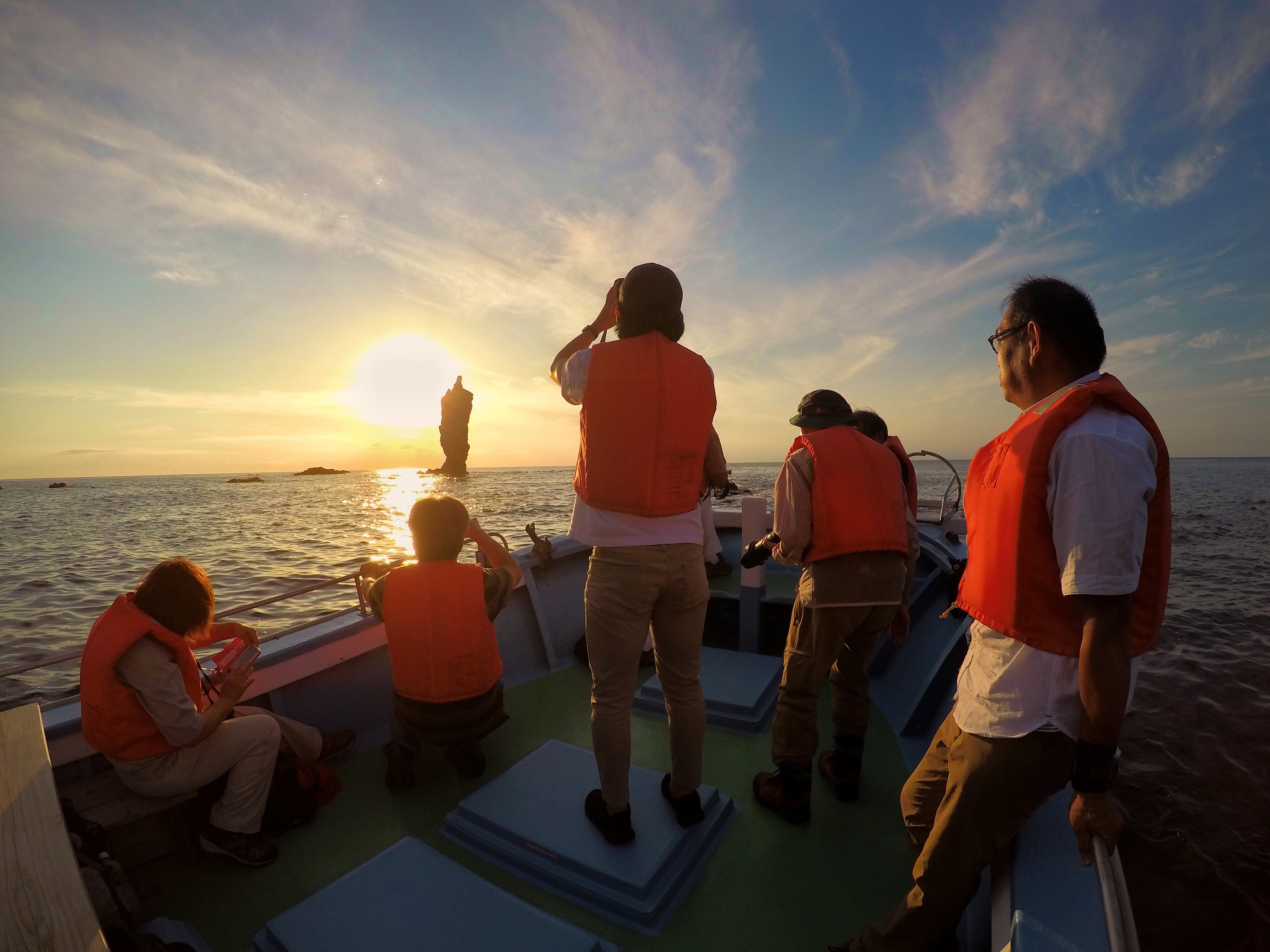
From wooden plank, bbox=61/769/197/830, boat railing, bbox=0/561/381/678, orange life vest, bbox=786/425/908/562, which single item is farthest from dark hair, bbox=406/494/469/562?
orange life vest, bbox=786/425/908/562

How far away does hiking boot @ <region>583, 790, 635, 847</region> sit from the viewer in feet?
7.75

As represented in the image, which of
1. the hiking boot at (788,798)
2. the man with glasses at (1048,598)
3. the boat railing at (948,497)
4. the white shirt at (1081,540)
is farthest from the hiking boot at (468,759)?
the boat railing at (948,497)

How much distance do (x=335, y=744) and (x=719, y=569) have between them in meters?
3.62

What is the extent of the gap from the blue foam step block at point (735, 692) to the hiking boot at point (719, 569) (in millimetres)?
1206

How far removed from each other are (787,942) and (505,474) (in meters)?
126

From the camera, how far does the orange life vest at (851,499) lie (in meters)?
2.55

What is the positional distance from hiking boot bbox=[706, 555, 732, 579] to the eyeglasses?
417 cm

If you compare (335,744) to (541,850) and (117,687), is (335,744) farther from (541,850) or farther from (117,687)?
(541,850)

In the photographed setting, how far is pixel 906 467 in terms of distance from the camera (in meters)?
3.24

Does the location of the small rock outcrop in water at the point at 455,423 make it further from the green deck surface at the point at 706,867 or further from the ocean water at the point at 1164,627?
the green deck surface at the point at 706,867

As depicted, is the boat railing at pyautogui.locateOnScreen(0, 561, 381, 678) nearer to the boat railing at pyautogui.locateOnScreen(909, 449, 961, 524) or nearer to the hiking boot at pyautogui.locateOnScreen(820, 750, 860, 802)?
the hiking boot at pyautogui.locateOnScreen(820, 750, 860, 802)

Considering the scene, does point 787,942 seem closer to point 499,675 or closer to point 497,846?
point 497,846

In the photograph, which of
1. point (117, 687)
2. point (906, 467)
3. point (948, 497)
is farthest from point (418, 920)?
point (948, 497)

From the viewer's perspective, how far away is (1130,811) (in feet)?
16.1
